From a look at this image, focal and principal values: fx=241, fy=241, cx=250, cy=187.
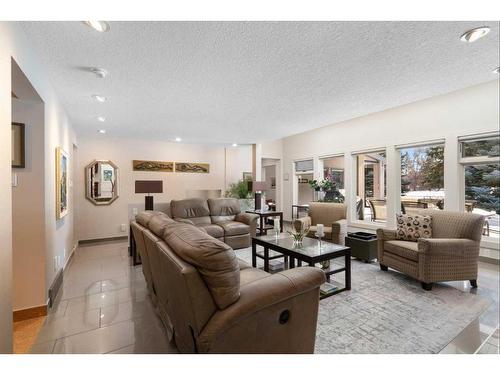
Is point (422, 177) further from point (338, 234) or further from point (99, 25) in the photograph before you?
point (99, 25)

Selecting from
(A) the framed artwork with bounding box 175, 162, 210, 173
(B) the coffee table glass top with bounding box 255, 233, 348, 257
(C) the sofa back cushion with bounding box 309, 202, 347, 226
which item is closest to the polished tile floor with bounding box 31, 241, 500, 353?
(B) the coffee table glass top with bounding box 255, 233, 348, 257

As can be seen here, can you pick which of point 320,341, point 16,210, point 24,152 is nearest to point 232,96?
point 24,152

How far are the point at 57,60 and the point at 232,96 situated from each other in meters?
1.87

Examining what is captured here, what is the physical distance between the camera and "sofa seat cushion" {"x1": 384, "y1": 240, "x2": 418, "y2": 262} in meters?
2.87

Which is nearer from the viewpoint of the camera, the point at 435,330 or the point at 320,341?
the point at 320,341

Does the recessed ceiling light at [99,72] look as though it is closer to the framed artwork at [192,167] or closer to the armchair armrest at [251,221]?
the armchair armrest at [251,221]

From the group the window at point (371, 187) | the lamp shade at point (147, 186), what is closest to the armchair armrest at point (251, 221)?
the lamp shade at point (147, 186)

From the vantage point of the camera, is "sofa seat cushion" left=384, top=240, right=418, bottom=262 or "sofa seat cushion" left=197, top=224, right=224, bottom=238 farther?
"sofa seat cushion" left=197, top=224, right=224, bottom=238

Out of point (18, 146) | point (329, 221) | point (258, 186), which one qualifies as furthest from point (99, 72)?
point (329, 221)

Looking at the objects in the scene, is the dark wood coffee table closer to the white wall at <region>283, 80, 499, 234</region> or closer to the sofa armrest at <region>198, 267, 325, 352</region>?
the sofa armrest at <region>198, 267, 325, 352</region>

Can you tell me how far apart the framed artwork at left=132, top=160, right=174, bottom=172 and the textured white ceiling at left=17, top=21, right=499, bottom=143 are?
174 centimetres

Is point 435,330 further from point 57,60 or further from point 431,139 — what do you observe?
point 57,60

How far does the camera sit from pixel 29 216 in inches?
87.8
